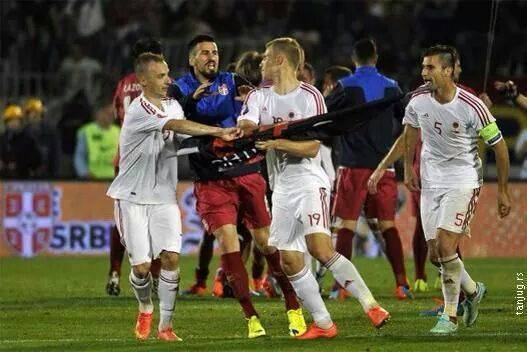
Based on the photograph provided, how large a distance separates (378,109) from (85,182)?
11.5 meters

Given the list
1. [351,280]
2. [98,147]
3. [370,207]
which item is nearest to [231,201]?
[351,280]

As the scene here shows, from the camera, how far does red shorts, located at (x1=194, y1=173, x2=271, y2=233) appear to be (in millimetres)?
11828

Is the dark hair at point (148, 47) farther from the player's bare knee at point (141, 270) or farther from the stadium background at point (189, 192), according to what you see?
the player's bare knee at point (141, 270)

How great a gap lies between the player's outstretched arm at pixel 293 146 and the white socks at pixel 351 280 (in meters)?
0.82

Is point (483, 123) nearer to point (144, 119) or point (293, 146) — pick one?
point (293, 146)

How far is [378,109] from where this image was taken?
35.3ft

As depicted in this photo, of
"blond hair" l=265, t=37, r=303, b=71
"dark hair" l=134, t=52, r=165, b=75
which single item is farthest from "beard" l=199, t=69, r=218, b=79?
"blond hair" l=265, t=37, r=303, b=71

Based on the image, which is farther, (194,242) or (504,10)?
(504,10)

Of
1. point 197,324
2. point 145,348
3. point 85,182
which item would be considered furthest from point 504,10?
point 145,348

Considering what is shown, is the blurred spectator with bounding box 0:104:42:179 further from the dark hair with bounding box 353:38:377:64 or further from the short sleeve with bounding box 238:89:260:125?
the short sleeve with bounding box 238:89:260:125

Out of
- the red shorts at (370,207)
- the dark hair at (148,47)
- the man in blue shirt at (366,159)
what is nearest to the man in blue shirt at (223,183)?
the dark hair at (148,47)

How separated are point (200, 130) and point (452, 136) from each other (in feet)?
6.76

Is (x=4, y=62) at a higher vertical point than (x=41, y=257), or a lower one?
higher

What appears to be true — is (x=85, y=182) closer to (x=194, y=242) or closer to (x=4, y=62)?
(x=194, y=242)
